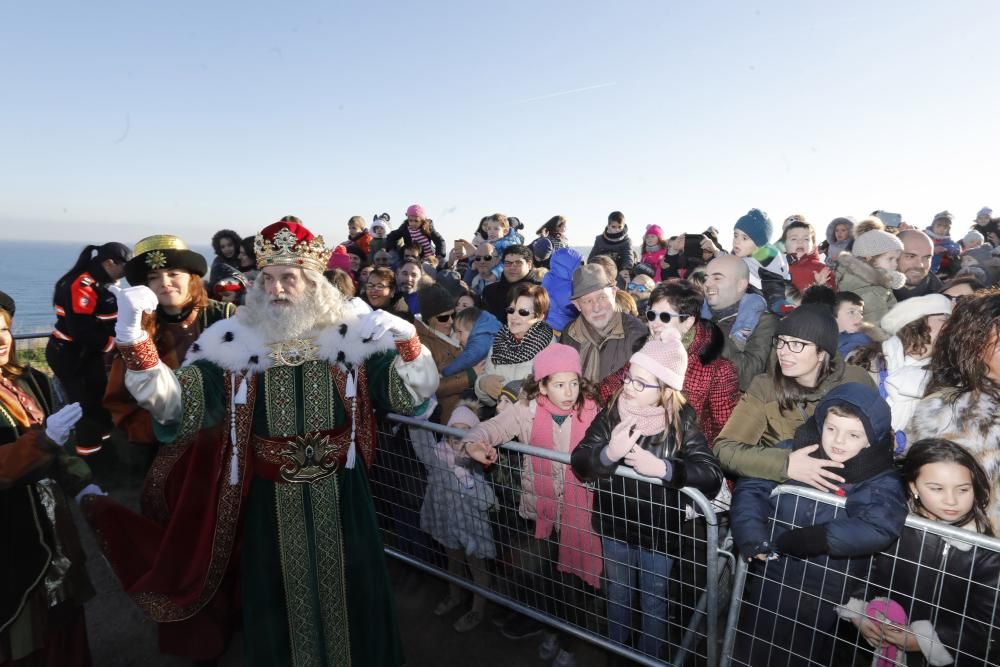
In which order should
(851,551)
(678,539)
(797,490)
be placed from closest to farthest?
(851,551) < (797,490) < (678,539)

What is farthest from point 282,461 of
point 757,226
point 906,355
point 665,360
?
point 757,226

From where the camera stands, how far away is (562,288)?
14.3 feet

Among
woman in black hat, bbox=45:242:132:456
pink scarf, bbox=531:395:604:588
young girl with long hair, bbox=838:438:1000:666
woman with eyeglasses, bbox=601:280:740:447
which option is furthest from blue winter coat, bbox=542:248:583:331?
woman in black hat, bbox=45:242:132:456

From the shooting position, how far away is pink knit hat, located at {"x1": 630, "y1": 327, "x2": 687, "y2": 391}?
98.1 inches

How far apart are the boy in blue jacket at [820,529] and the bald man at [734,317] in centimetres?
82

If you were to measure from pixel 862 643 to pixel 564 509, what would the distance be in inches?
66.6

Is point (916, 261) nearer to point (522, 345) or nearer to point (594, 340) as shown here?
point (594, 340)

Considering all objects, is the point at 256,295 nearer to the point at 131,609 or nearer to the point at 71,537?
the point at 71,537

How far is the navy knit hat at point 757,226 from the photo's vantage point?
4828 millimetres

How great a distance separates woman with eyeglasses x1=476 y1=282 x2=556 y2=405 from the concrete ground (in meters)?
1.51

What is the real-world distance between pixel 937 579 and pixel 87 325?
627 centimetres

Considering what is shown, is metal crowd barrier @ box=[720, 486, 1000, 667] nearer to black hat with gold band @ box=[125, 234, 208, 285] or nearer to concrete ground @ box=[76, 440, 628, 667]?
concrete ground @ box=[76, 440, 628, 667]

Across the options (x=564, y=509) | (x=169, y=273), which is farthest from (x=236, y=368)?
(x=564, y=509)

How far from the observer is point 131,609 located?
376 cm
